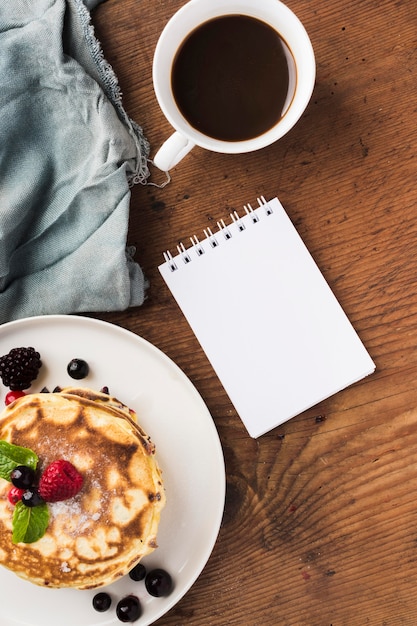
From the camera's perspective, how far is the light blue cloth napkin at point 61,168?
1.20m

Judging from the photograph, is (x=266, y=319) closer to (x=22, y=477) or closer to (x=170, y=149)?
(x=170, y=149)

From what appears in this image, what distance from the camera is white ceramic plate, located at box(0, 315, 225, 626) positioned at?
3.98 feet

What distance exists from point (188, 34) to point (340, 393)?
2.44 feet

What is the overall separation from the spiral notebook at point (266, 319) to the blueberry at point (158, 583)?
0.32 metres

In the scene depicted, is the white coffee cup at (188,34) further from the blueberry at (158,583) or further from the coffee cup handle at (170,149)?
the blueberry at (158,583)

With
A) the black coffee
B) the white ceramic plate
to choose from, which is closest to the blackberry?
the white ceramic plate

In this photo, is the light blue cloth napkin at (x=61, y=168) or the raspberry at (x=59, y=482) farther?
the light blue cloth napkin at (x=61, y=168)

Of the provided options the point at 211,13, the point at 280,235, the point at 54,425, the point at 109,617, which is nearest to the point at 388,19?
the point at 211,13

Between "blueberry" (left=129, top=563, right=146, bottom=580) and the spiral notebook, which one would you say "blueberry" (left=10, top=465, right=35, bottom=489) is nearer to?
"blueberry" (left=129, top=563, right=146, bottom=580)

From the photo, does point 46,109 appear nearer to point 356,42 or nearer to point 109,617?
point 356,42

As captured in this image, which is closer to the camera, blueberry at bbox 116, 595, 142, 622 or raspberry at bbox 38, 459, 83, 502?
raspberry at bbox 38, 459, 83, 502

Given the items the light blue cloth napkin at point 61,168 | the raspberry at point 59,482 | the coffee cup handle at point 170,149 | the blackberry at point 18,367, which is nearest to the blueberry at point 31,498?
the raspberry at point 59,482

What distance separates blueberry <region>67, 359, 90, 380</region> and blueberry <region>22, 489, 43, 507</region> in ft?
0.77

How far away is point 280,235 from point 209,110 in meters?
0.28
